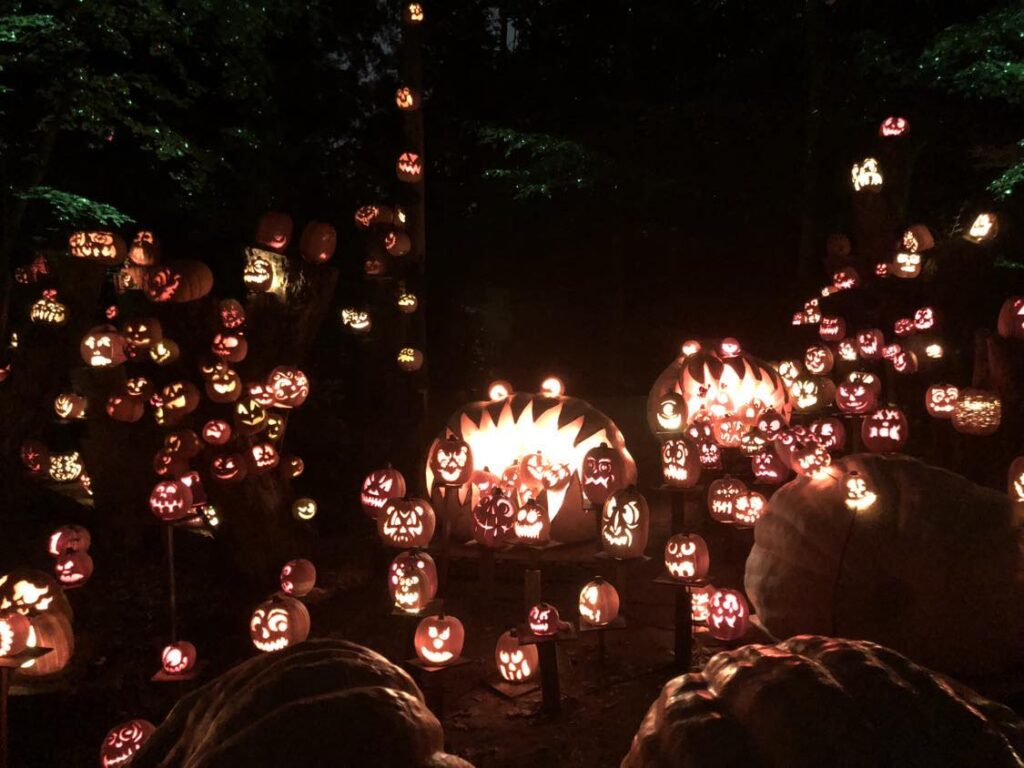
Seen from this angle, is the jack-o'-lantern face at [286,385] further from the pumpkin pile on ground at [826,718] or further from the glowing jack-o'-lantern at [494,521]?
the pumpkin pile on ground at [826,718]

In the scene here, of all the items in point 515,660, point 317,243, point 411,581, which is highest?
point 317,243

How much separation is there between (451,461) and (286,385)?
2047 mm

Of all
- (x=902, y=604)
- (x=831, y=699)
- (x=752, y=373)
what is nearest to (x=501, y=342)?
(x=752, y=373)

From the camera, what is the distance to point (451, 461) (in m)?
7.65

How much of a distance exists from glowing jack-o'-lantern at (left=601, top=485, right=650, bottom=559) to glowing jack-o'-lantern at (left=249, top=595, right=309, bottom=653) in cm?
274

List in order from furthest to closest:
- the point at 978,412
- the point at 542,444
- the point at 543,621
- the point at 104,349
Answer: the point at 542,444
the point at 104,349
the point at 978,412
the point at 543,621

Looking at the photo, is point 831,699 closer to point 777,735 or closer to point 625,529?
point 777,735

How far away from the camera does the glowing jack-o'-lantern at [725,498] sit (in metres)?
7.72

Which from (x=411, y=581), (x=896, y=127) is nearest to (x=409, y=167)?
(x=896, y=127)

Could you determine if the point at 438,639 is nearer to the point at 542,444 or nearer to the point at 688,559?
the point at 688,559

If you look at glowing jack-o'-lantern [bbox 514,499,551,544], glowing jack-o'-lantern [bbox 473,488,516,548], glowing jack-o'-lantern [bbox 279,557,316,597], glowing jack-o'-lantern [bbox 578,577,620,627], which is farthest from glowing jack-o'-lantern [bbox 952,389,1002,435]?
glowing jack-o'-lantern [bbox 279,557,316,597]

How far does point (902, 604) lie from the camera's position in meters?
5.21

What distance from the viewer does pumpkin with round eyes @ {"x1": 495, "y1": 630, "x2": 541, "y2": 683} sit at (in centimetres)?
609

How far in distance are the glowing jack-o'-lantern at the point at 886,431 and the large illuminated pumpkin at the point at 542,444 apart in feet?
8.89
